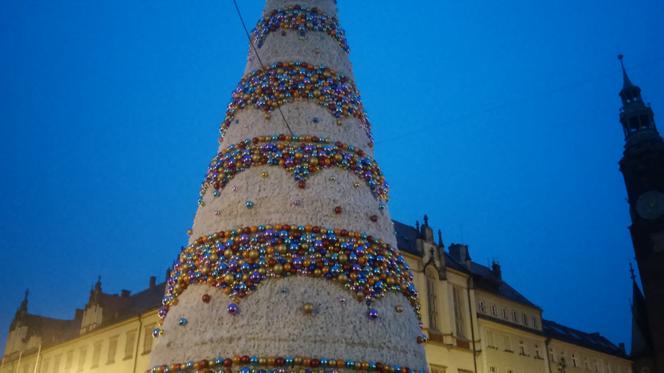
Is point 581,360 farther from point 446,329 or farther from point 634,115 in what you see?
point 634,115

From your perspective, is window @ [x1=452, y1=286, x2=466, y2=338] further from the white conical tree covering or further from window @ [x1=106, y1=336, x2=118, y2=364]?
the white conical tree covering

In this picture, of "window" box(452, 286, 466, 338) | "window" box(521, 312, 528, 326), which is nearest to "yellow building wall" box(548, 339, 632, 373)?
"window" box(521, 312, 528, 326)

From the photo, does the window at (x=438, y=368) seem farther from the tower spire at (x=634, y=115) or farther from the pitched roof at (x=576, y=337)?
the tower spire at (x=634, y=115)

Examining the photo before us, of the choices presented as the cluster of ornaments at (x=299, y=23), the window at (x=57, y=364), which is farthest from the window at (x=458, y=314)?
the window at (x=57, y=364)

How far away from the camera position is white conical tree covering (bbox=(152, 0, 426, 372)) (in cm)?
496

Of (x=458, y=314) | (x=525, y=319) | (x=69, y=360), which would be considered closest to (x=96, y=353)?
(x=69, y=360)

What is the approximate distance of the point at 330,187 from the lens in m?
5.82

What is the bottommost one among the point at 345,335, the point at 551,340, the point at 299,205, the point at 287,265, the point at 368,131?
the point at 345,335

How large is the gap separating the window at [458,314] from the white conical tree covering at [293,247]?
24.2m

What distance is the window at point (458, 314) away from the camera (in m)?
28.8

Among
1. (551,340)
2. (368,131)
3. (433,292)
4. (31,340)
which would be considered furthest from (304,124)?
(31,340)

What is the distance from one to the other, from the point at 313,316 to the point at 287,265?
0.52 metres

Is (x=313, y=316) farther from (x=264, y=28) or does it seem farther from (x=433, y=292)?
(x=433, y=292)

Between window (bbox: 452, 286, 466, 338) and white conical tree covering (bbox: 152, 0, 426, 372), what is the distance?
2423 cm
